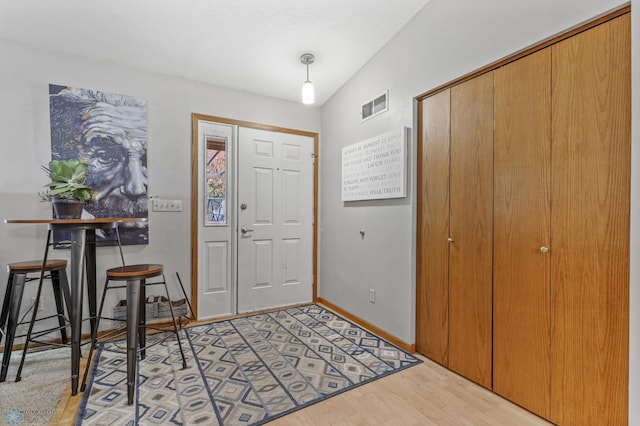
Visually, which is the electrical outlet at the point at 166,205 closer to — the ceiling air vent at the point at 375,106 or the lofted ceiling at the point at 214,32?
the lofted ceiling at the point at 214,32

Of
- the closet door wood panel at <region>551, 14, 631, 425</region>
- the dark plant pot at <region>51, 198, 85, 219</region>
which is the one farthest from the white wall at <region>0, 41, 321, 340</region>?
the closet door wood panel at <region>551, 14, 631, 425</region>

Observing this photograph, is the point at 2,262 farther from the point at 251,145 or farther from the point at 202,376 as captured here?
the point at 251,145

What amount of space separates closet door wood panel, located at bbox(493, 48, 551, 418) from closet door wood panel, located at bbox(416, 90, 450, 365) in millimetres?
370

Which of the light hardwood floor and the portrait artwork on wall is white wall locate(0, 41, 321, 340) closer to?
the portrait artwork on wall

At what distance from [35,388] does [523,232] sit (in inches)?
119

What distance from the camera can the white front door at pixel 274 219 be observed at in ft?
10.5

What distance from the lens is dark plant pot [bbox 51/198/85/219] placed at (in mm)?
1879

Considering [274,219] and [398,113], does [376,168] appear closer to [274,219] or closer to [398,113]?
[398,113]

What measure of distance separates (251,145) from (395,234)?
→ 69.5 inches

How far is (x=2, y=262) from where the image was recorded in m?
2.31

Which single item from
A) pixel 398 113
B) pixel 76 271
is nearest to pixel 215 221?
pixel 76 271

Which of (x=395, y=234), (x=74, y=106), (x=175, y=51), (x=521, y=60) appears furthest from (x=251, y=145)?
(x=521, y=60)

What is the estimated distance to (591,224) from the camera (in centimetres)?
145

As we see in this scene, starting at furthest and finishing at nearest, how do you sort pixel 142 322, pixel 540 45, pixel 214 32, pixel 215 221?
pixel 215 221, pixel 214 32, pixel 142 322, pixel 540 45
